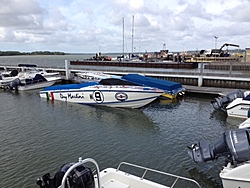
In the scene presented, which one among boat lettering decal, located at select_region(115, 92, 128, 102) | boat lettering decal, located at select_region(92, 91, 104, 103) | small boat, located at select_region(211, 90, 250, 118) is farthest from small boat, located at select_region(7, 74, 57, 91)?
small boat, located at select_region(211, 90, 250, 118)

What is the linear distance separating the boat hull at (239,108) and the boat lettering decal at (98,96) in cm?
1049

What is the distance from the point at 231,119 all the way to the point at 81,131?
35.4 ft

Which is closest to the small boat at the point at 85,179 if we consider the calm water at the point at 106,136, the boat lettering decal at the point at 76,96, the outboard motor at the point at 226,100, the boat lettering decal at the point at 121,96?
the calm water at the point at 106,136

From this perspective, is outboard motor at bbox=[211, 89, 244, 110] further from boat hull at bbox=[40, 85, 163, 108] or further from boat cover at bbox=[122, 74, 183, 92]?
boat cover at bbox=[122, 74, 183, 92]

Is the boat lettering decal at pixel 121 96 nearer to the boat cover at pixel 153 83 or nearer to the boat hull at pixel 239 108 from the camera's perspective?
the boat cover at pixel 153 83

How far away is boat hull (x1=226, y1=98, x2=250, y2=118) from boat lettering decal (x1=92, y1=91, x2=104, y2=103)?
413 inches

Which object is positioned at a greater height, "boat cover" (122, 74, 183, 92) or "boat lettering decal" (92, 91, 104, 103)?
"boat cover" (122, 74, 183, 92)

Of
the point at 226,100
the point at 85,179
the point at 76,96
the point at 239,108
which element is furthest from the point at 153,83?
the point at 85,179

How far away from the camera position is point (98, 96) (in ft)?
67.4

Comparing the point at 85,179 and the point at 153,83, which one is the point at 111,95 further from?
the point at 85,179

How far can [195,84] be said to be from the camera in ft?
90.7

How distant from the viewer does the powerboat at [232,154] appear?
686 cm

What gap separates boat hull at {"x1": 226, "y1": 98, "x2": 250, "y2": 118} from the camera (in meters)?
15.9

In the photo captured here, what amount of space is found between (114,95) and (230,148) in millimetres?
13003
